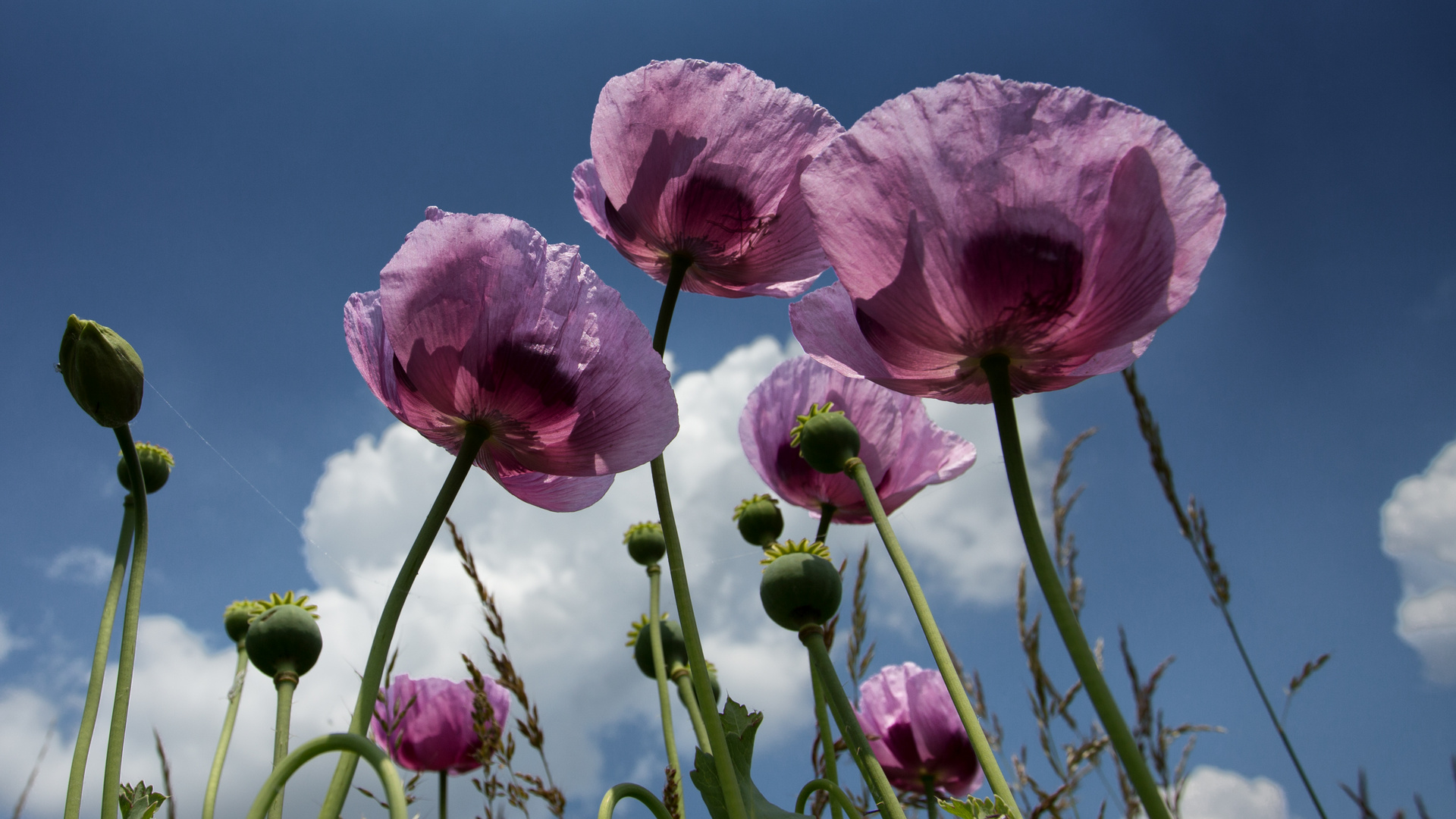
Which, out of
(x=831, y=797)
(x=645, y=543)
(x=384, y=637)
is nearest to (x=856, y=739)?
(x=831, y=797)

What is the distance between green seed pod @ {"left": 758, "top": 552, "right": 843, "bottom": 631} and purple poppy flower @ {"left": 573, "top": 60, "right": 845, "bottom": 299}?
1.36ft

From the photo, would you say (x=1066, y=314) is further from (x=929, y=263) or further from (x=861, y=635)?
(x=861, y=635)

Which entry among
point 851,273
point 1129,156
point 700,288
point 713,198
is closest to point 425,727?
point 700,288

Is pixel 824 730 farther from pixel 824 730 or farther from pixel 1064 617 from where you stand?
pixel 1064 617

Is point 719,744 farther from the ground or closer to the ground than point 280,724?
closer to the ground

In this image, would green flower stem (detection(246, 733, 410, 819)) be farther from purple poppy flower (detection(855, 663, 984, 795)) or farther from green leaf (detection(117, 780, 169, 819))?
purple poppy flower (detection(855, 663, 984, 795))

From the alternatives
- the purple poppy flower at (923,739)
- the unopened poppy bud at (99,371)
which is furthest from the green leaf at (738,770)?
the purple poppy flower at (923,739)

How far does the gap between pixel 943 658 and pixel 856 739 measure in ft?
0.54

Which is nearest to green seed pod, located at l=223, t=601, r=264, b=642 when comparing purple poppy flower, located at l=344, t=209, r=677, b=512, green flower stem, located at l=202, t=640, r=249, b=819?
green flower stem, located at l=202, t=640, r=249, b=819

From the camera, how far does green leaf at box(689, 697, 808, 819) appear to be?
3.19ft

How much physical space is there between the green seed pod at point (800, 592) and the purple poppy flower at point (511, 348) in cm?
31

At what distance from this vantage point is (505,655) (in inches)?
67.4

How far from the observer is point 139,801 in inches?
36.7

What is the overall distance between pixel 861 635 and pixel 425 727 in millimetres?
1125
